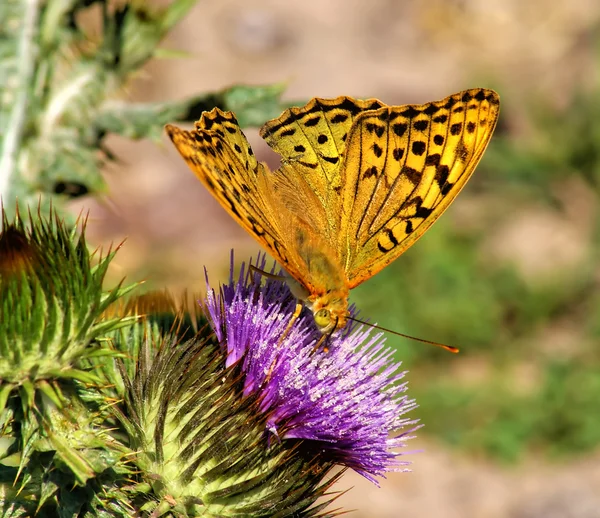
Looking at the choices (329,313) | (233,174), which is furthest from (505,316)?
(233,174)

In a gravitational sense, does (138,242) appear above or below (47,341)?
above

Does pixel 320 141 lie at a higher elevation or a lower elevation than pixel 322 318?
higher

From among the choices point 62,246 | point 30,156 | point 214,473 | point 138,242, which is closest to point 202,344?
point 214,473

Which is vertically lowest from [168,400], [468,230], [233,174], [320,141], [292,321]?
[168,400]

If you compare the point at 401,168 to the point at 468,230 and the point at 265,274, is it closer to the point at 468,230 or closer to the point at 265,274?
the point at 265,274

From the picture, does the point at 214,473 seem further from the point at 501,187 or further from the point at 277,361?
the point at 501,187

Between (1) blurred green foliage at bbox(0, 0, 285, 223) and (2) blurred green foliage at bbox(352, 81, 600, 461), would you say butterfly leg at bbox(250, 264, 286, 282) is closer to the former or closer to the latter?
(1) blurred green foliage at bbox(0, 0, 285, 223)

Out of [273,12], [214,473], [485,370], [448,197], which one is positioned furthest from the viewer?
[273,12]
